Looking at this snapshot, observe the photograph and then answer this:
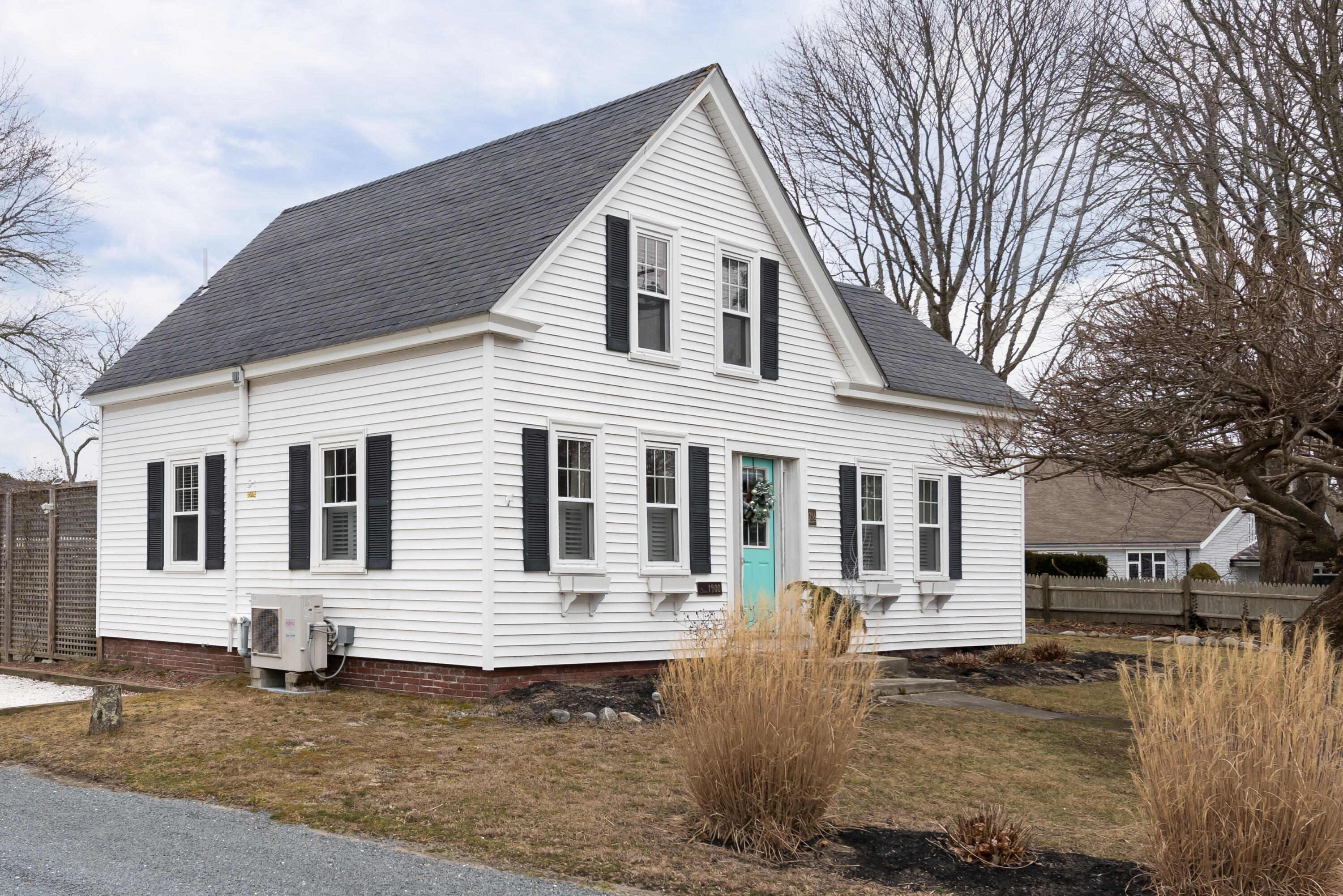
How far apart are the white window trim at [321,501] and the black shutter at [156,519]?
3.22 m

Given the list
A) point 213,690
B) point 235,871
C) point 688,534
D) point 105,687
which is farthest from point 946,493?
point 235,871

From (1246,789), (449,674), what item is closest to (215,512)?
(449,674)

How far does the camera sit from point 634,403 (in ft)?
44.3

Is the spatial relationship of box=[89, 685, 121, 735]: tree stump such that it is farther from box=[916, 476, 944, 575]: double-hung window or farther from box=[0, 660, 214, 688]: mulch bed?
box=[916, 476, 944, 575]: double-hung window

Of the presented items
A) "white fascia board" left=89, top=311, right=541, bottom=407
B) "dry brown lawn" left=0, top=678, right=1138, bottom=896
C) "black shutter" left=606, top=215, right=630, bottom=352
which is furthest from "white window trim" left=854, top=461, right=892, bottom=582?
"white fascia board" left=89, top=311, right=541, bottom=407

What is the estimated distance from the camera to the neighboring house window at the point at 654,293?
13875mm

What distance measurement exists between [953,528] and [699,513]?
5293 millimetres

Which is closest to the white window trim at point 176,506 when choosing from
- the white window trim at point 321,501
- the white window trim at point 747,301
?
the white window trim at point 321,501

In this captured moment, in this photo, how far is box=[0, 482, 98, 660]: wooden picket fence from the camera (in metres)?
16.7

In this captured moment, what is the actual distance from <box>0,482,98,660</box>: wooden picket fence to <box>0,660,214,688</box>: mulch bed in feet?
0.54

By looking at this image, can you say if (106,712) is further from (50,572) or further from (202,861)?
(50,572)

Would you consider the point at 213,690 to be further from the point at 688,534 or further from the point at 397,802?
the point at 397,802

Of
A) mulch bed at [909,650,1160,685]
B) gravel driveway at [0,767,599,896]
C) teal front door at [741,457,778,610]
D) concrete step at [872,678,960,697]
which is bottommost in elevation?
mulch bed at [909,650,1160,685]

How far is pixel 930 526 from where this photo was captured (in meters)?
17.4
